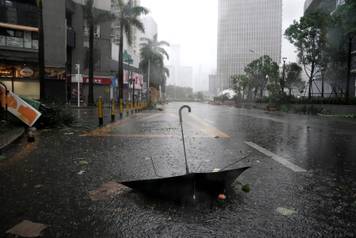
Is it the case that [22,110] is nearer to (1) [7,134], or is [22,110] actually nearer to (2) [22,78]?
(1) [7,134]

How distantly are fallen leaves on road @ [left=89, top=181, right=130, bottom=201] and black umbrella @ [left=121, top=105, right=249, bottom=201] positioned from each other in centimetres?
32

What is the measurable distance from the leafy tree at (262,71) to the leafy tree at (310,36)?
15.7m

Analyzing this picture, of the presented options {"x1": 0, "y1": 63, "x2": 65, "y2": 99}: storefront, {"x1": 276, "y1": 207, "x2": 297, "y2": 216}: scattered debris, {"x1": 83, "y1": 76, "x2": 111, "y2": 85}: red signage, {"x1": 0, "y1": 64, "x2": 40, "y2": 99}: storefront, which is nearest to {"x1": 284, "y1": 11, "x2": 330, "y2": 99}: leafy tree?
{"x1": 0, "y1": 63, "x2": 65, "y2": 99}: storefront

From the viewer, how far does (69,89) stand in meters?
40.6

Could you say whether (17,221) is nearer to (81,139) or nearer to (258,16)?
(81,139)

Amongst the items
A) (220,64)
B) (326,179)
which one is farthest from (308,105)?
(220,64)

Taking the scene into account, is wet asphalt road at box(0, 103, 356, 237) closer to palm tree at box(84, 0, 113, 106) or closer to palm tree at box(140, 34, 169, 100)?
palm tree at box(84, 0, 113, 106)

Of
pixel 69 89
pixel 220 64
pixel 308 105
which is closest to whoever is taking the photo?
pixel 308 105

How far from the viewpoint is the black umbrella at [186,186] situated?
3201 mm

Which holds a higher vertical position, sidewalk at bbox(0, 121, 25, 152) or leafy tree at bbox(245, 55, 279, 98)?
leafy tree at bbox(245, 55, 279, 98)

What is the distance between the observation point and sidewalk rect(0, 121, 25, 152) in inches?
264

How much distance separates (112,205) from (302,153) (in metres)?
4.76

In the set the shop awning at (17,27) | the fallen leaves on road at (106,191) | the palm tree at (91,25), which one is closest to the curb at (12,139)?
the fallen leaves on road at (106,191)

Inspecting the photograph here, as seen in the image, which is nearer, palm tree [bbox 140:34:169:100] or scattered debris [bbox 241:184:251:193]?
scattered debris [bbox 241:184:251:193]
